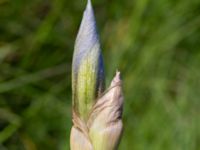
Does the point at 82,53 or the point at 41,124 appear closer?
the point at 82,53

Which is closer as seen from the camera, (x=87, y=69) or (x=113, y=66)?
(x=87, y=69)

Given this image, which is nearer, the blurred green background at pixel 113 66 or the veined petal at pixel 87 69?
the veined petal at pixel 87 69

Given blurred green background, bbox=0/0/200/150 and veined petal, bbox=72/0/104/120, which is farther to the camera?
blurred green background, bbox=0/0/200/150

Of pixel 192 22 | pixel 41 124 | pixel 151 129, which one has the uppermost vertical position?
pixel 192 22

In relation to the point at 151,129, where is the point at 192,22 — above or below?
above

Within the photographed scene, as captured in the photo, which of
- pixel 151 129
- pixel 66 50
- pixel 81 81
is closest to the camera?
pixel 81 81

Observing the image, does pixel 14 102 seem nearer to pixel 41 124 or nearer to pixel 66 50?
pixel 41 124

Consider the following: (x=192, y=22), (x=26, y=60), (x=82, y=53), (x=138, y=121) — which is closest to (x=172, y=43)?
(x=192, y=22)

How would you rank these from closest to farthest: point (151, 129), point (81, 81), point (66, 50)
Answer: point (81, 81) → point (151, 129) → point (66, 50)
